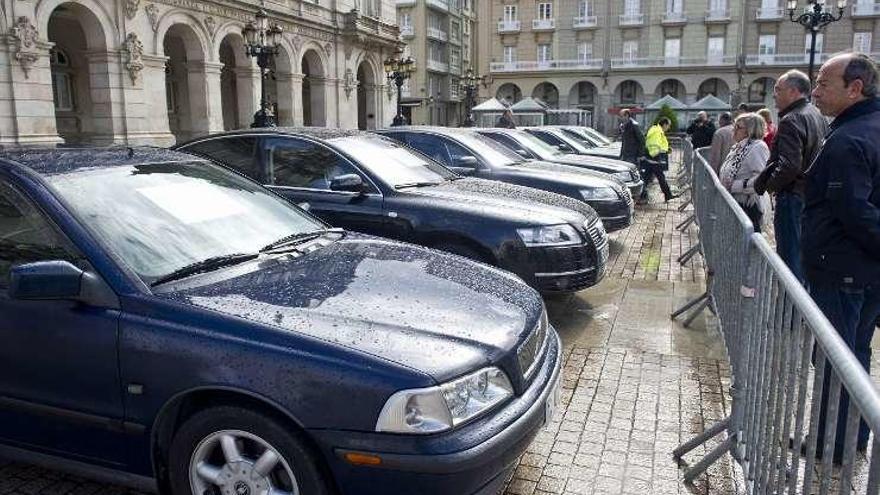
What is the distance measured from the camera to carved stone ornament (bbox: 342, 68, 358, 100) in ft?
108

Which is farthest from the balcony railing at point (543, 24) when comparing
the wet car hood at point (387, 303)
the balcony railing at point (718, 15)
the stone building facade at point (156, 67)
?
the wet car hood at point (387, 303)

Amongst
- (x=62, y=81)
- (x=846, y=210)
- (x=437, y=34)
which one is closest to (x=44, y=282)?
(x=846, y=210)

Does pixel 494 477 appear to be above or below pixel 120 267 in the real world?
below

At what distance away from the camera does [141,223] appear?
10.6 feet

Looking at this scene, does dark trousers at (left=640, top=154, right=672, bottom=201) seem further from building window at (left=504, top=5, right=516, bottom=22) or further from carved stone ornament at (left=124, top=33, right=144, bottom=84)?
building window at (left=504, top=5, right=516, bottom=22)

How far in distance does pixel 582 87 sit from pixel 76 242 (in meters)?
63.4

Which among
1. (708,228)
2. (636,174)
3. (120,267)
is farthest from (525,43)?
(120,267)

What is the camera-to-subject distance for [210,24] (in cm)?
2336

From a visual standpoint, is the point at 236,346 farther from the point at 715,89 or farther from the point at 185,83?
the point at 715,89

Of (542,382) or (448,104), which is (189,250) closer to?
(542,382)

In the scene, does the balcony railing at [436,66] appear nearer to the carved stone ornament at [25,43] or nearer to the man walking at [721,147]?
the carved stone ornament at [25,43]

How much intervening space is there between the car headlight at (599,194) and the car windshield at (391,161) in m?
2.40

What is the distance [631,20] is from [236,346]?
61.9 m

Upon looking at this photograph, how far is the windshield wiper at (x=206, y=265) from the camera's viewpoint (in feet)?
9.73
